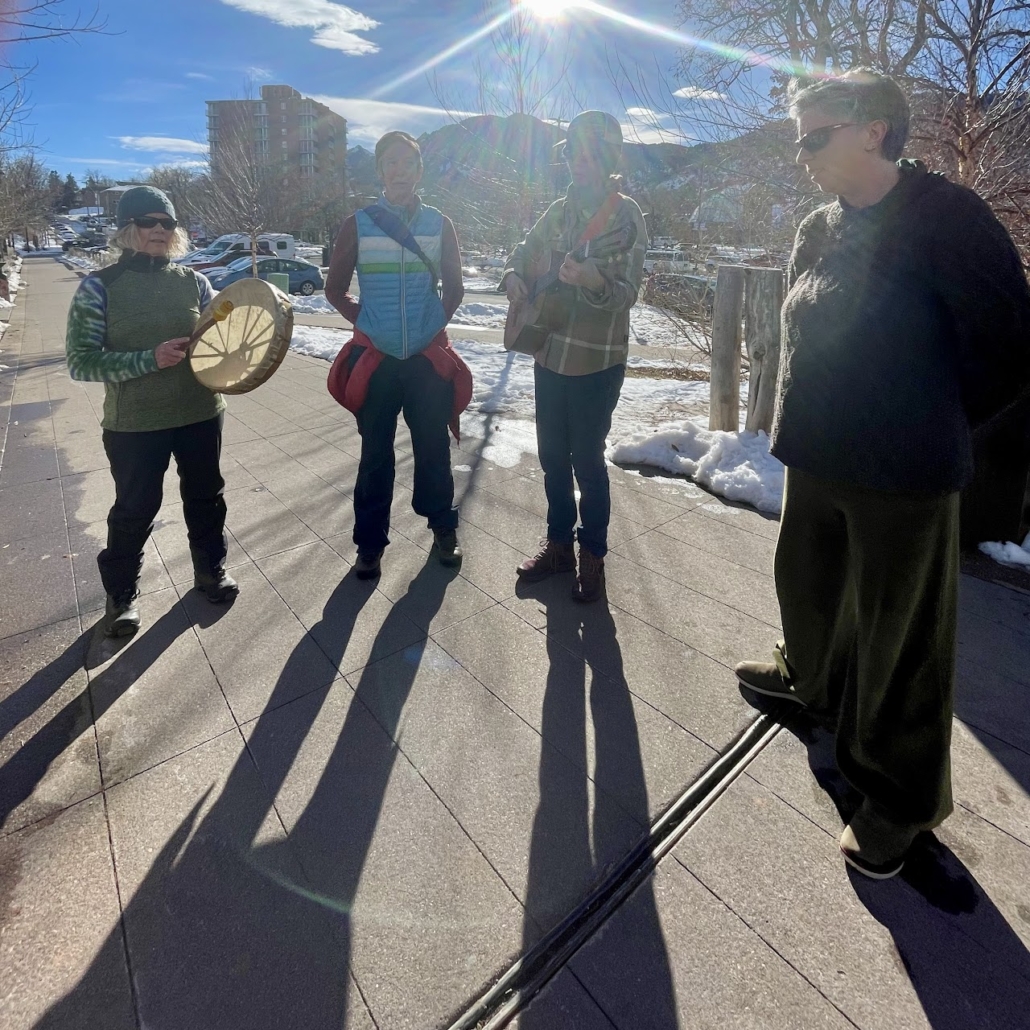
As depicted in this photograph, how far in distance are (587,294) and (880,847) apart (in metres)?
2.13

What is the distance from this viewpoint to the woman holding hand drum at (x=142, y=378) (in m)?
2.46

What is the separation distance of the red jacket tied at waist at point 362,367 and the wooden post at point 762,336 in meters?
2.73

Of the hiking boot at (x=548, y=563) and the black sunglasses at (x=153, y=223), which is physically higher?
the black sunglasses at (x=153, y=223)

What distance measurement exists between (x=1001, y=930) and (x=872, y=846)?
1.01ft

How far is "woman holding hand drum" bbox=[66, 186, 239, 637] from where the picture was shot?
2.46 metres

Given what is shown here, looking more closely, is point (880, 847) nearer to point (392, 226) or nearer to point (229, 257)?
point (392, 226)

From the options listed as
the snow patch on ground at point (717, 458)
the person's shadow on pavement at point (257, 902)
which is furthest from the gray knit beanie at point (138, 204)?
the snow patch on ground at point (717, 458)

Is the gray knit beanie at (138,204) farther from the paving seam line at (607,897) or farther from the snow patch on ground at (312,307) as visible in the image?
the snow patch on ground at (312,307)

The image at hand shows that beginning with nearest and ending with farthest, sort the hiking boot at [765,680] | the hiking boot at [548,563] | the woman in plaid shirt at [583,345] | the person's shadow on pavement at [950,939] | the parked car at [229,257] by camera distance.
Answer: the person's shadow on pavement at [950,939], the hiking boot at [765,680], the woman in plaid shirt at [583,345], the hiking boot at [548,563], the parked car at [229,257]

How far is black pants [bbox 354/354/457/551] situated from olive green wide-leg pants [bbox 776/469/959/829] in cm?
189

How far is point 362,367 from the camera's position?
9.88ft

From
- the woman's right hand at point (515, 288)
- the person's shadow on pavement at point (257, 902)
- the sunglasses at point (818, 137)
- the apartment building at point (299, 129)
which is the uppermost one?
the apartment building at point (299, 129)

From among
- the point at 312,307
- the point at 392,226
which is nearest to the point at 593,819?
the point at 392,226

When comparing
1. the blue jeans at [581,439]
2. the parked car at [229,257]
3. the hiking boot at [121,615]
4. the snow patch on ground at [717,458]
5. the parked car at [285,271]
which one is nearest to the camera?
the hiking boot at [121,615]
